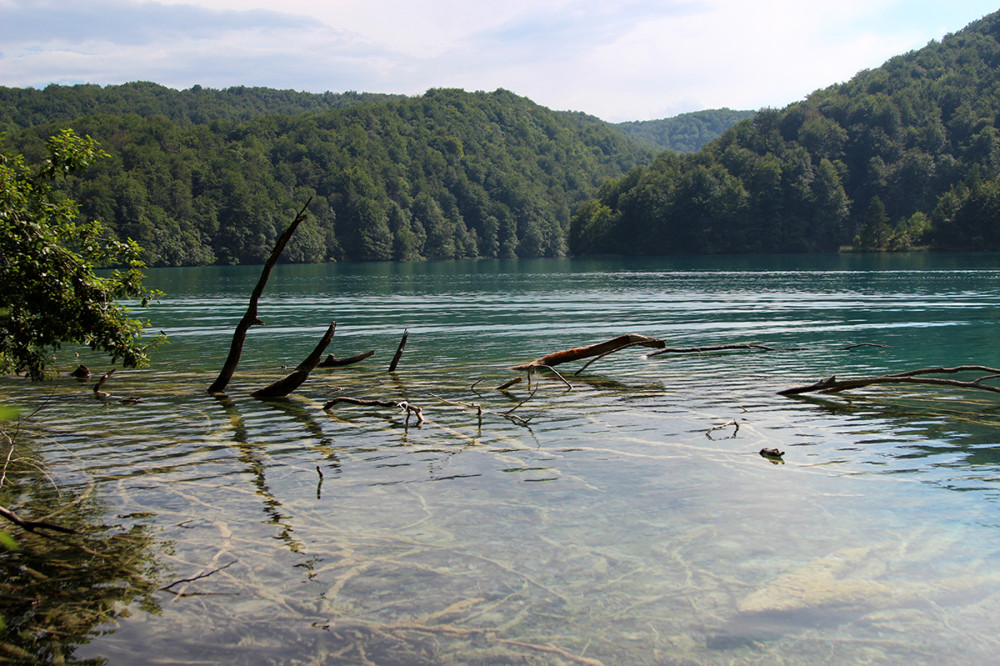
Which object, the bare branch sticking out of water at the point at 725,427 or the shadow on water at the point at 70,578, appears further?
the bare branch sticking out of water at the point at 725,427

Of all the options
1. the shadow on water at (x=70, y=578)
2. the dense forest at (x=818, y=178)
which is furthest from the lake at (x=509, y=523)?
the dense forest at (x=818, y=178)

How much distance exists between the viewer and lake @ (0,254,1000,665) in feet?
22.4

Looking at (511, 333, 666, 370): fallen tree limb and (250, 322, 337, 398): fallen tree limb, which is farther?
(511, 333, 666, 370): fallen tree limb

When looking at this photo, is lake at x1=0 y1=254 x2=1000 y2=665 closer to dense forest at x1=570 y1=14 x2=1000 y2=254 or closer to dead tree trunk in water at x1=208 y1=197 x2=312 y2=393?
dead tree trunk in water at x1=208 y1=197 x2=312 y2=393

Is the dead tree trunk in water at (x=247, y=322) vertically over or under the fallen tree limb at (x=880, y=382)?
over

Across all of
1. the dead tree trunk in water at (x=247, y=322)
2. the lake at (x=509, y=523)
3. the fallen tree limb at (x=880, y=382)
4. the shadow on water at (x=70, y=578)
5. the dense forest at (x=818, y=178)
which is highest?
the dense forest at (x=818, y=178)

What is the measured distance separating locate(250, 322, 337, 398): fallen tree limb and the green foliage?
12.0ft

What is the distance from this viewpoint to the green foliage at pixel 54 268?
41.0ft

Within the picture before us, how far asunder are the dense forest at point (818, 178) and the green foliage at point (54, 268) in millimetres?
157086

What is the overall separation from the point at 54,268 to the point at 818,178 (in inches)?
7038

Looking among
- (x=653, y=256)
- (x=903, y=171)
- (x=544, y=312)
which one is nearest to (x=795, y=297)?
(x=544, y=312)

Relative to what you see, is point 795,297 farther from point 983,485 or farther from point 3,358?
point 3,358

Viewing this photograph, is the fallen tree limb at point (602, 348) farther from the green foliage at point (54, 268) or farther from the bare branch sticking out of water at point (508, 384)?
the green foliage at point (54, 268)

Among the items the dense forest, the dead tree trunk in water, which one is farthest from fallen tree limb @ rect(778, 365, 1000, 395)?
the dense forest
